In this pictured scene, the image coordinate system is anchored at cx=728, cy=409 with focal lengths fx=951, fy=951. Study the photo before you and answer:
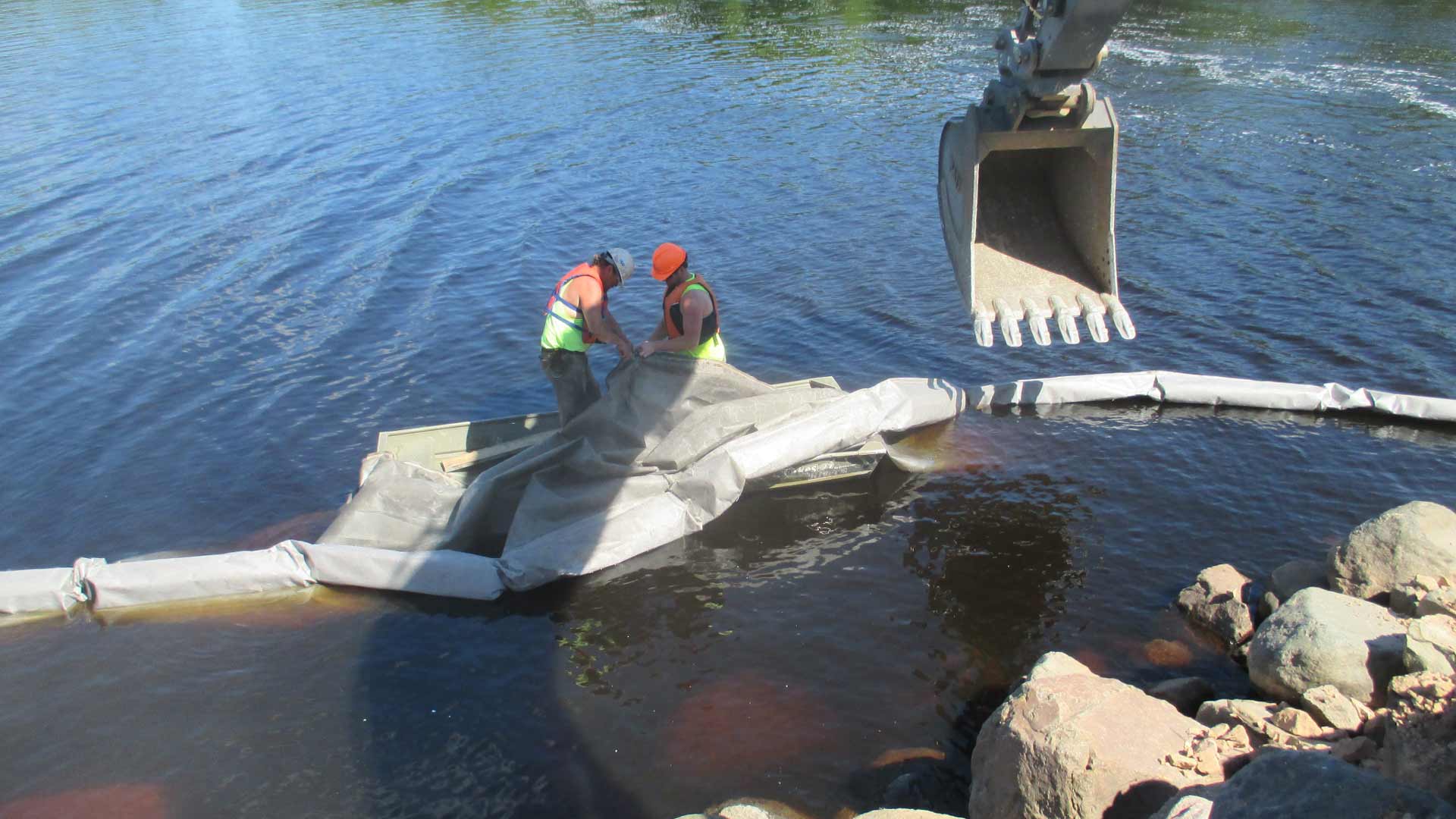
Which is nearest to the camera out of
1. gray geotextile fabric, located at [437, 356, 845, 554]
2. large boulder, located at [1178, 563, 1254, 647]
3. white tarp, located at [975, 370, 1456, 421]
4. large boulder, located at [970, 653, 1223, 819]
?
large boulder, located at [970, 653, 1223, 819]

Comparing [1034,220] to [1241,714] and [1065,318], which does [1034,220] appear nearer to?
[1065,318]

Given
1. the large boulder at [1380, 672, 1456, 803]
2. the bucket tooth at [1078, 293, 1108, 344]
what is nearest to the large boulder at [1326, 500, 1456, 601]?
the large boulder at [1380, 672, 1456, 803]

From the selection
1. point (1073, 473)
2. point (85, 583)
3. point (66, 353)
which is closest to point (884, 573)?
point (1073, 473)

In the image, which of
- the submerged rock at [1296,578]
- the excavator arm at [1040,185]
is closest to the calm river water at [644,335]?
the submerged rock at [1296,578]

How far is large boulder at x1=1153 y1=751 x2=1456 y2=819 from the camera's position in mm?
3787

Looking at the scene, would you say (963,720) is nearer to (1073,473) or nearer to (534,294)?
(1073,473)

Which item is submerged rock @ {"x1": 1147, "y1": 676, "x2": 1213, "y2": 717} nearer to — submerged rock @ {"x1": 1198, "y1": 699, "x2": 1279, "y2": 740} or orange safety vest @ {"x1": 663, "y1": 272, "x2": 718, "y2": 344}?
submerged rock @ {"x1": 1198, "y1": 699, "x2": 1279, "y2": 740}

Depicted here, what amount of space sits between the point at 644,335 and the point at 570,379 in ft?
15.4

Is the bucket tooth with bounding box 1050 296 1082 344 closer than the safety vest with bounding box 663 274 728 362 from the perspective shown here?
Yes

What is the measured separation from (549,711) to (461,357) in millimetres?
7039

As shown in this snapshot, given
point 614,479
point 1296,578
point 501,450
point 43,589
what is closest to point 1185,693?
point 1296,578

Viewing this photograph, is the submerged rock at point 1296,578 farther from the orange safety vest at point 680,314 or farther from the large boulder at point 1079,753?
the orange safety vest at point 680,314

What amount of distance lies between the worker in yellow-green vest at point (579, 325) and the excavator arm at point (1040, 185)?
310 cm

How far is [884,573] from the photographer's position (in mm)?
8500
